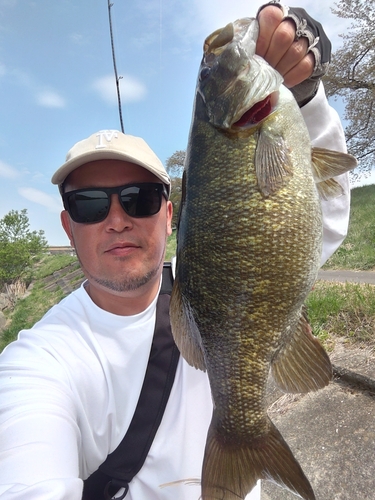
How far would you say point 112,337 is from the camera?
73.7 inches

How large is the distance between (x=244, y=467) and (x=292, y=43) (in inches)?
67.8

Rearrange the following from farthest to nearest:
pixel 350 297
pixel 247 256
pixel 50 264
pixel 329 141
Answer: pixel 50 264, pixel 350 297, pixel 329 141, pixel 247 256

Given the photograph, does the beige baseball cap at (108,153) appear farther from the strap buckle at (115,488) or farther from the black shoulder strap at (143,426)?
the strap buckle at (115,488)

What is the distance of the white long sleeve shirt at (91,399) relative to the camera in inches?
51.7

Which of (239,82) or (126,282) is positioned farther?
(126,282)

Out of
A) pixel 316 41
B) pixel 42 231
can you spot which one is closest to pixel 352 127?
pixel 316 41

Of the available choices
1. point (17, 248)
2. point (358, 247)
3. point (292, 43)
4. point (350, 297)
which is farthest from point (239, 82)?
point (17, 248)

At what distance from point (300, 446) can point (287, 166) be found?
2.27m

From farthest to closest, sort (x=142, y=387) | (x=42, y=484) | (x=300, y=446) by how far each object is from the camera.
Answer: (x=300, y=446)
(x=142, y=387)
(x=42, y=484)

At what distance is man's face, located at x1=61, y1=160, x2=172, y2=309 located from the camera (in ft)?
6.18

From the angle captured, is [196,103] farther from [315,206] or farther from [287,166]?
[315,206]

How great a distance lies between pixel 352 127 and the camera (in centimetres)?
1916

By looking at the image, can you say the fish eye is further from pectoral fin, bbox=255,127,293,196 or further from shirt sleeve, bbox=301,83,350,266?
shirt sleeve, bbox=301,83,350,266

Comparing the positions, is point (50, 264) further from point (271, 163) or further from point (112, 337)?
point (271, 163)
